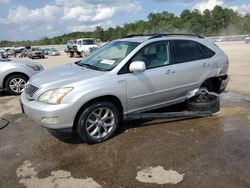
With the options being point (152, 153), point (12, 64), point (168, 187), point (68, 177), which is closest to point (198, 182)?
point (168, 187)

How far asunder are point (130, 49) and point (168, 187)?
2.75 m

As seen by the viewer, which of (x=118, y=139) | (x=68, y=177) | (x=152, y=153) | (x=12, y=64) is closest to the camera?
(x=68, y=177)

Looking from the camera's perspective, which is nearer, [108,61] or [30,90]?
[30,90]

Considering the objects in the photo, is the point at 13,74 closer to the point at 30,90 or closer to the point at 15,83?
the point at 15,83

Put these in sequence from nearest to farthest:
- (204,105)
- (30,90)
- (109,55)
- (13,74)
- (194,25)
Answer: (30,90) → (109,55) → (204,105) → (13,74) → (194,25)

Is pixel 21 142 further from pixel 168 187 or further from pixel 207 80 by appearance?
pixel 207 80

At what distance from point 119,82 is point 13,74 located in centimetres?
550

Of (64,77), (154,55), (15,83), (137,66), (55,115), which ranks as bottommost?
(15,83)

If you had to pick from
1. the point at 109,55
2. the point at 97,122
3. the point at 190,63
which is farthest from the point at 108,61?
the point at 190,63

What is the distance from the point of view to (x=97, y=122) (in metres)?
5.14

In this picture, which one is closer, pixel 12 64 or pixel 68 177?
pixel 68 177

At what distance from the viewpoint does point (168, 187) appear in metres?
3.71

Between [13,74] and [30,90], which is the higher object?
[30,90]

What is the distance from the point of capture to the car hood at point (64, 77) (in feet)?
16.2
